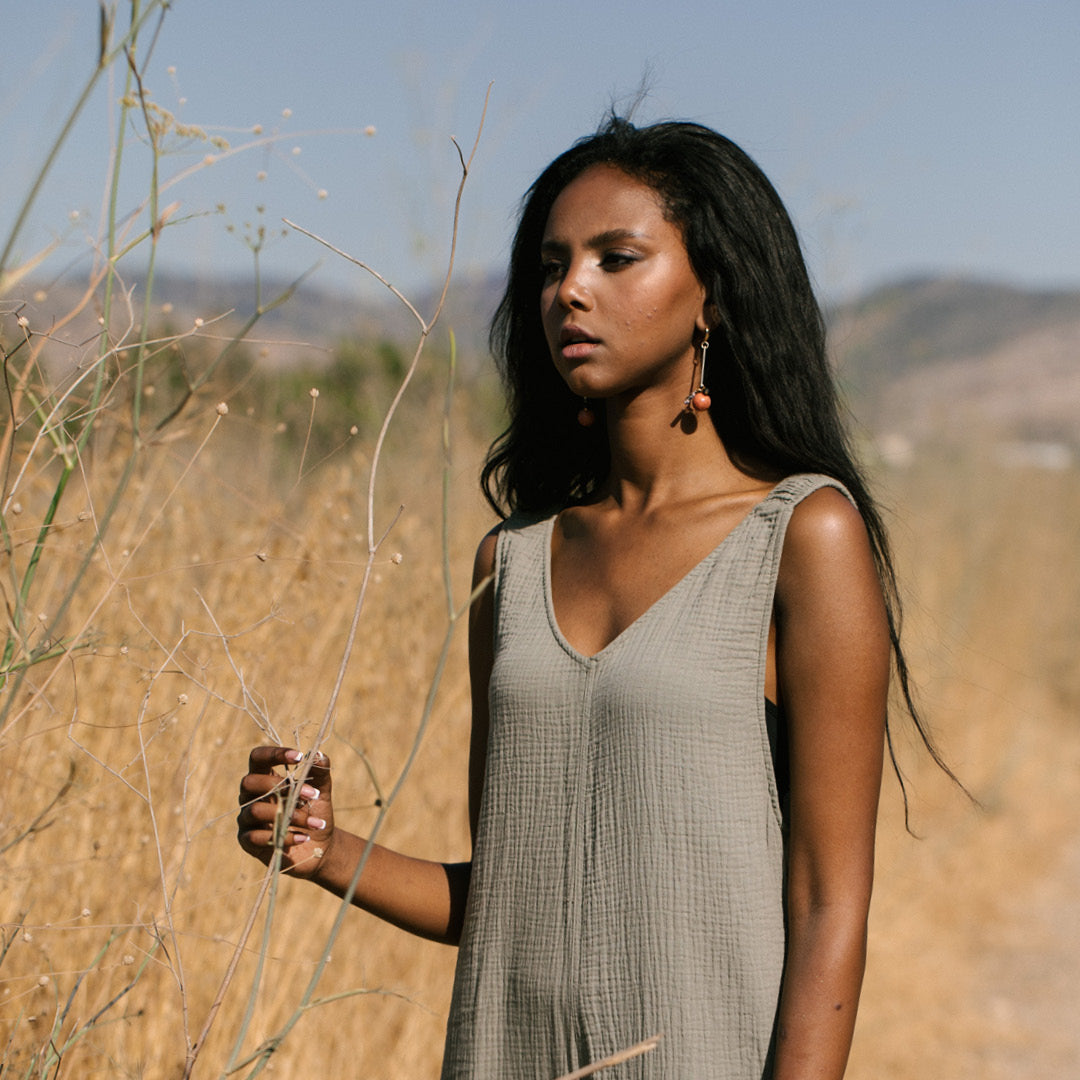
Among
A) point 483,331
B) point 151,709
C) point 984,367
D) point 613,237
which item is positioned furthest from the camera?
point 984,367

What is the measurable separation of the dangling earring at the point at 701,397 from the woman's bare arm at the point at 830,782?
32 centimetres

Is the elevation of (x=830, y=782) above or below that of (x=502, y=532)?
below

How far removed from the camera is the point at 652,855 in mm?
1478

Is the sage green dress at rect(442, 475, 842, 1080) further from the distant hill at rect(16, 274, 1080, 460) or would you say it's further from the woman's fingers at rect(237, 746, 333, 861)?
the distant hill at rect(16, 274, 1080, 460)

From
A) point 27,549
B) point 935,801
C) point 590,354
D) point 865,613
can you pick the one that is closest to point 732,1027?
point 865,613

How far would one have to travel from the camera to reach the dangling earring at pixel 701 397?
171cm

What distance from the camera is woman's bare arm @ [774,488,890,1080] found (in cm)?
140

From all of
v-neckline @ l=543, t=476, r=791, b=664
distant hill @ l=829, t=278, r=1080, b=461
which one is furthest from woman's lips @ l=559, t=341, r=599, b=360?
distant hill @ l=829, t=278, r=1080, b=461

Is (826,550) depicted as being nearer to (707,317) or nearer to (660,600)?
(660,600)

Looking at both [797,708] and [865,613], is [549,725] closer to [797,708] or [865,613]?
[797,708]

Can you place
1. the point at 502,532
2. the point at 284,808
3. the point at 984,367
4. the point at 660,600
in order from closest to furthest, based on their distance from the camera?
1. the point at 284,808
2. the point at 660,600
3. the point at 502,532
4. the point at 984,367

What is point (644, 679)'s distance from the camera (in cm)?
148

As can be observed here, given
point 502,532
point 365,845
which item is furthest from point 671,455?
point 365,845

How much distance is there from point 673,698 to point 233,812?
0.52m
